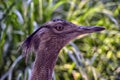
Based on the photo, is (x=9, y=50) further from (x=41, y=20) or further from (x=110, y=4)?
(x=110, y=4)

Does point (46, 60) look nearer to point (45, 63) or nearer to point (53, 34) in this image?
point (45, 63)

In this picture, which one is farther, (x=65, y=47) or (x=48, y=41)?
(x=65, y=47)

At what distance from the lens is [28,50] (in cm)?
201

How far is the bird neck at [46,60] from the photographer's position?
201cm

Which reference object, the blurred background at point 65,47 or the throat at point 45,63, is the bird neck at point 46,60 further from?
the blurred background at point 65,47

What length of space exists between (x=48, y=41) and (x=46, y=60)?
0.09m

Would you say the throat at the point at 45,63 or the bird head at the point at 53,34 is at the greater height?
the bird head at the point at 53,34

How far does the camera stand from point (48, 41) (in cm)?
203

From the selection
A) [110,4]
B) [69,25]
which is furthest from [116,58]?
[69,25]

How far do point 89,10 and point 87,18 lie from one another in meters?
0.09

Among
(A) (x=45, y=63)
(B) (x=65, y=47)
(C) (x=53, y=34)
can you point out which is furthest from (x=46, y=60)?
(B) (x=65, y=47)

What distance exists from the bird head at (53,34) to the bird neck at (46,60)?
0.02 m

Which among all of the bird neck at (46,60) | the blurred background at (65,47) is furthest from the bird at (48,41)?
the blurred background at (65,47)

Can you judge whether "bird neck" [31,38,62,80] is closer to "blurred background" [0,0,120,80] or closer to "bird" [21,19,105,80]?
"bird" [21,19,105,80]
